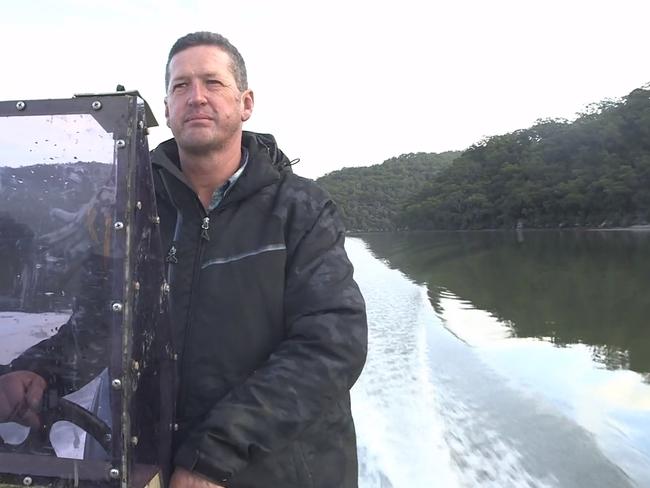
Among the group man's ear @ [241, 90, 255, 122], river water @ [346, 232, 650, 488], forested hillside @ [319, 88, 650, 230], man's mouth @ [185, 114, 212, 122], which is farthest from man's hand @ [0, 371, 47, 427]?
forested hillside @ [319, 88, 650, 230]

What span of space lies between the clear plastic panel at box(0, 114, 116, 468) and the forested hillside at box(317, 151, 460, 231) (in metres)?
72.8

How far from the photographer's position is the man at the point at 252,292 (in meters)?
1.42

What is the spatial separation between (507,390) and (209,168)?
18.3ft

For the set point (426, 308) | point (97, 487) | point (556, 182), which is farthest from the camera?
point (556, 182)

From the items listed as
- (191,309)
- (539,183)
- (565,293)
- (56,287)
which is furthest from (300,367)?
(539,183)

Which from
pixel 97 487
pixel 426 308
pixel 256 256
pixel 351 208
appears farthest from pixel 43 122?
pixel 351 208

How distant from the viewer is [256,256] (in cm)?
155

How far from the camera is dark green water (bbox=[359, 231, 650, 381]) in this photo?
29.6 feet

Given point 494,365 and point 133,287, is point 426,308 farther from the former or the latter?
point 133,287

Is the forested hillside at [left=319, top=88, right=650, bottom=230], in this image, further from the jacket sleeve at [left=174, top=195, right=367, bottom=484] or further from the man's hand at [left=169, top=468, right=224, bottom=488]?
the man's hand at [left=169, top=468, right=224, bottom=488]

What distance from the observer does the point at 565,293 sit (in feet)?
45.7

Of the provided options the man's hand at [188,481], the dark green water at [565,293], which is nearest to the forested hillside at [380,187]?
the dark green water at [565,293]

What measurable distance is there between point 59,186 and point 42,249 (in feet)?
0.47

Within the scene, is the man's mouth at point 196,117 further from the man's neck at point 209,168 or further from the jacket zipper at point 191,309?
the jacket zipper at point 191,309
